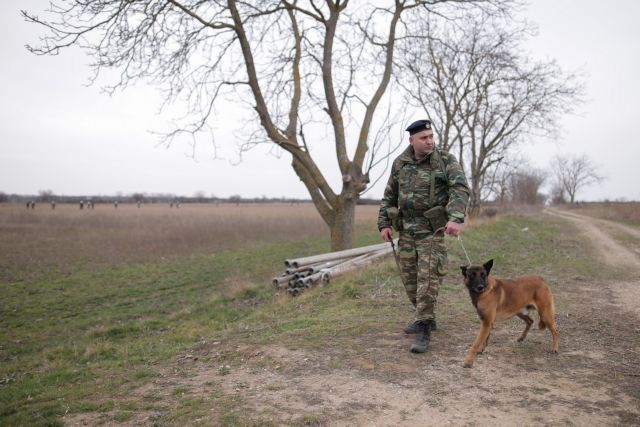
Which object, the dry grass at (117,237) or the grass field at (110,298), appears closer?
the grass field at (110,298)

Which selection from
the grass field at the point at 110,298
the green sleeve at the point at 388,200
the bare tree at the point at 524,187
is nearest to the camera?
the grass field at the point at 110,298

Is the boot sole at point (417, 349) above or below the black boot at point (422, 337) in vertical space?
below

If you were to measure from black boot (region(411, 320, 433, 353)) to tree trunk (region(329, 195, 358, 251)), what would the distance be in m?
6.72

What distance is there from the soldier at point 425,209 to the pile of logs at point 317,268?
4.75 metres

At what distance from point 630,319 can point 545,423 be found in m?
3.70

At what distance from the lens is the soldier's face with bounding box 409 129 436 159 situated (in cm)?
476

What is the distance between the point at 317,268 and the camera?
10141 millimetres

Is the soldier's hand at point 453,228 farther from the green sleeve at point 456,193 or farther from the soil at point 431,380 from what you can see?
the soil at point 431,380

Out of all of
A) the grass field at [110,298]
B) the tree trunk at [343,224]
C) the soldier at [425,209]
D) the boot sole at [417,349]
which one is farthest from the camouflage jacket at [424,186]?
the tree trunk at [343,224]

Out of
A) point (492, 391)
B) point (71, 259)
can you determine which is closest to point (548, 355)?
point (492, 391)

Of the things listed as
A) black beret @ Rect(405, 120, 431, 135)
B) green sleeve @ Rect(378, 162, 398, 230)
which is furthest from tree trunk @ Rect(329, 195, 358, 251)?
black beret @ Rect(405, 120, 431, 135)

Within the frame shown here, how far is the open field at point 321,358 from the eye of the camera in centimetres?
356

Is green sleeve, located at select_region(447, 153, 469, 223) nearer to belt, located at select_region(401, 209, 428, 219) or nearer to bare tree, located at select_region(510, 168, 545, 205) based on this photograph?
belt, located at select_region(401, 209, 428, 219)

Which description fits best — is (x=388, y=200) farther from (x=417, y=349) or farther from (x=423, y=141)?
(x=417, y=349)
